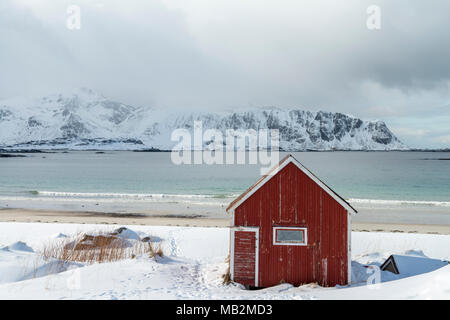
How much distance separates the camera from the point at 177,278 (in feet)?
42.9

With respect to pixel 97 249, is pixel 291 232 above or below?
above

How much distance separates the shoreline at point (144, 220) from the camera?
1194 inches

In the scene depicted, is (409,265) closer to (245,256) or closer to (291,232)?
(291,232)

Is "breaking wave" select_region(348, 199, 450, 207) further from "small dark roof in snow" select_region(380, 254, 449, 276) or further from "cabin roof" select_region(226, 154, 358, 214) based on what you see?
"cabin roof" select_region(226, 154, 358, 214)

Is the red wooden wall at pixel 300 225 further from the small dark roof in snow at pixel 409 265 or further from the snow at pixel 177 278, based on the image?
the small dark roof in snow at pixel 409 265

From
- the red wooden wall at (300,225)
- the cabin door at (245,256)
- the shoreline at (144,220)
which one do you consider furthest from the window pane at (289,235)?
the shoreline at (144,220)

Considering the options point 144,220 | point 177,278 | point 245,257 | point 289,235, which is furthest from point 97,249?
point 144,220

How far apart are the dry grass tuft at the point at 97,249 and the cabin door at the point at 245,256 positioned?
4.09 meters

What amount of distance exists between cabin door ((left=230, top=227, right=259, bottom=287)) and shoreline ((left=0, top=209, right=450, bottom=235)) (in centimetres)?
1695

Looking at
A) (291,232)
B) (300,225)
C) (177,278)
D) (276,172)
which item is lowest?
(177,278)

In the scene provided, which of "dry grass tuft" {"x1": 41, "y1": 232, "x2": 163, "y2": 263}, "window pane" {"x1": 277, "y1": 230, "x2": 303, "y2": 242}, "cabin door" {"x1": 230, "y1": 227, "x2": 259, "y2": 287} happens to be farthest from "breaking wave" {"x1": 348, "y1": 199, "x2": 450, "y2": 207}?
"cabin door" {"x1": 230, "y1": 227, "x2": 259, "y2": 287}

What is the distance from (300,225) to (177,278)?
4764 mm
